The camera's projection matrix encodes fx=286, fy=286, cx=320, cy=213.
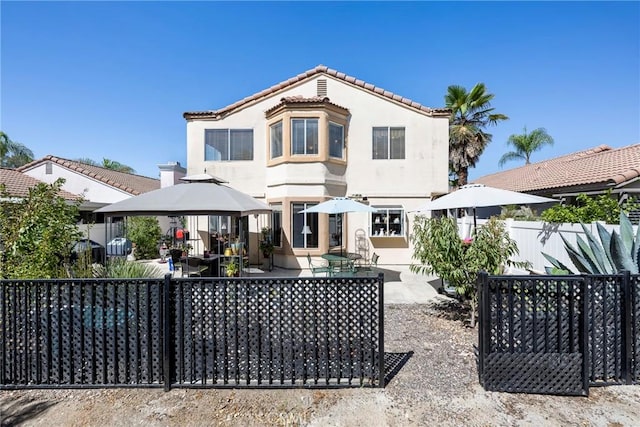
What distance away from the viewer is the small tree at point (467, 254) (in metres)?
6.28

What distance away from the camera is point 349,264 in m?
9.90

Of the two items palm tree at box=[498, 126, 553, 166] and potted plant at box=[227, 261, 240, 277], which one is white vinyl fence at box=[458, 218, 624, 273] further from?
palm tree at box=[498, 126, 553, 166]

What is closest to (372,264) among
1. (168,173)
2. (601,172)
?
(601,172)

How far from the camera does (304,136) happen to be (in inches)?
505

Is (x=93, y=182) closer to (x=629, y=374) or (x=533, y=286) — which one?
(x=533, y=286)

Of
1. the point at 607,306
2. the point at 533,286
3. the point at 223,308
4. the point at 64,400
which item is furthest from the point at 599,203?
the point at 64,400

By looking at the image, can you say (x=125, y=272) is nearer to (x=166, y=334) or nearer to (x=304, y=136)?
(x=166, y=334)

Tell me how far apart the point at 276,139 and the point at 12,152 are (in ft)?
142

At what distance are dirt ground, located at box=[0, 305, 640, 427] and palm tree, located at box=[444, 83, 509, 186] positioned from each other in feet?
68.5

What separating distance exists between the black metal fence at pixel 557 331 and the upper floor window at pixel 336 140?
398 inches

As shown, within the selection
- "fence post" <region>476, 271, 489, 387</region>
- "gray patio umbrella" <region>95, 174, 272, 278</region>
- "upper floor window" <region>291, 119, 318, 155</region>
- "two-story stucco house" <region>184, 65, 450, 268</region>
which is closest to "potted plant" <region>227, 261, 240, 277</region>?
"gray patio umbrella" <region>95, 174, 272, 278</region>

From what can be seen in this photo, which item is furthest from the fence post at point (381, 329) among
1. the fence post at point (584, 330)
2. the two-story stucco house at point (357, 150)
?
the two-story stucco house at point (357, 150)

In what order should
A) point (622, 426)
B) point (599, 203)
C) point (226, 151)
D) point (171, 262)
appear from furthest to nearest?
point (226, 151) < point (171, 262) < point (599, 203) < point (622, 426)

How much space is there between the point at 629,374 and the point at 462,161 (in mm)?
20744
